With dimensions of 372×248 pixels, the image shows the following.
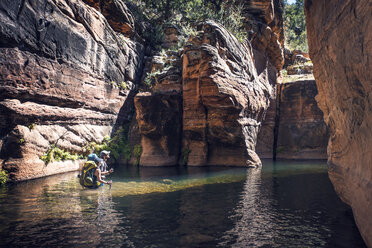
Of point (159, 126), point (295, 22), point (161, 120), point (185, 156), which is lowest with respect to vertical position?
point (185, 156)

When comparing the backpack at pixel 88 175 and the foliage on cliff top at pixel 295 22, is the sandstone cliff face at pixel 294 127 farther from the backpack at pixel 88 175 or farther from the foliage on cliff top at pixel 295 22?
the foliage on cliff top at pixel 295 22

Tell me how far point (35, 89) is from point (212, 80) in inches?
428

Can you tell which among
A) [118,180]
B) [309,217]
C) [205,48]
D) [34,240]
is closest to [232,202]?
[309,217]

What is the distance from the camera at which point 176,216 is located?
23.9ft

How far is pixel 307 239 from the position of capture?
18.4ft

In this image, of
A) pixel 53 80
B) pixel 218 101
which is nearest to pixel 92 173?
pixel 53 80

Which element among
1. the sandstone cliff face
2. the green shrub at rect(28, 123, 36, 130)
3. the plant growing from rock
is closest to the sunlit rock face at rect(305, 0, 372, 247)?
the plant growing from rock

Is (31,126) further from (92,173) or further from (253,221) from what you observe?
(253,221)

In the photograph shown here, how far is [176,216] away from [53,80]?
12.9 meters

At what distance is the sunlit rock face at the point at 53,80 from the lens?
13.1 meters

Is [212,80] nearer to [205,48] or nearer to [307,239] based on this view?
[205,48]

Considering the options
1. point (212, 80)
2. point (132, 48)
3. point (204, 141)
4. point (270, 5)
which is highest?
point (270, 5)

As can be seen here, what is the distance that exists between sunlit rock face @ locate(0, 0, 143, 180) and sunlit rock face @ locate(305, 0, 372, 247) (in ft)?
46.2

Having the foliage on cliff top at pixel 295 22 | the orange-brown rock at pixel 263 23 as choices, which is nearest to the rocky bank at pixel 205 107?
the orange-brown rock at pixel 263 23
